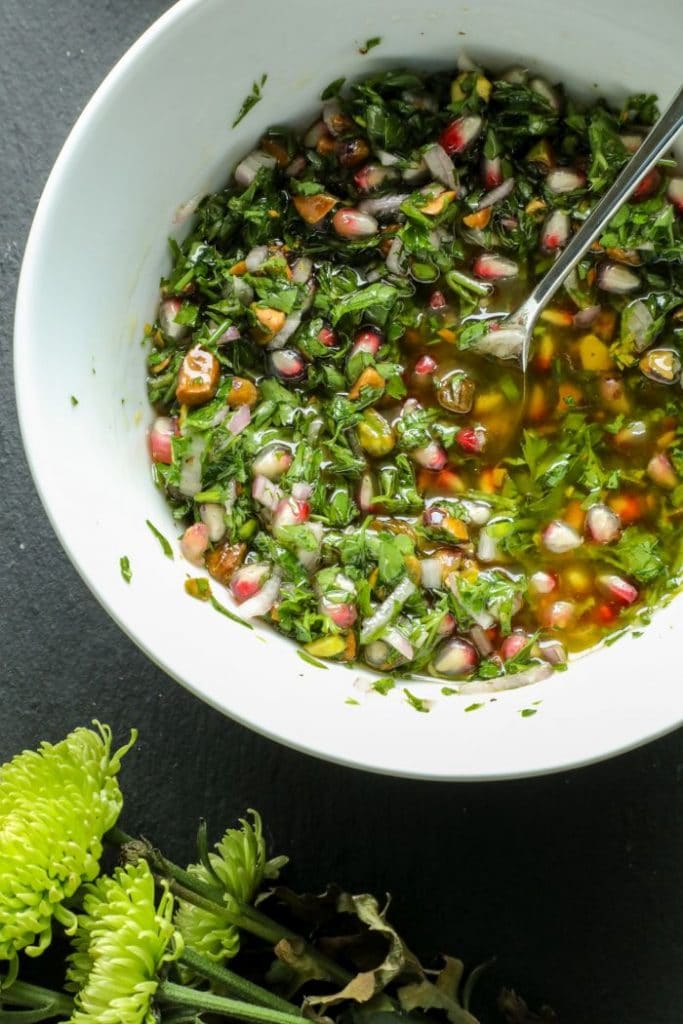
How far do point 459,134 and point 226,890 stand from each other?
1.24 meters

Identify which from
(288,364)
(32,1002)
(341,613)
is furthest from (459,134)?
(32,1002)

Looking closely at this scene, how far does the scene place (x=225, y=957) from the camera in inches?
70.1

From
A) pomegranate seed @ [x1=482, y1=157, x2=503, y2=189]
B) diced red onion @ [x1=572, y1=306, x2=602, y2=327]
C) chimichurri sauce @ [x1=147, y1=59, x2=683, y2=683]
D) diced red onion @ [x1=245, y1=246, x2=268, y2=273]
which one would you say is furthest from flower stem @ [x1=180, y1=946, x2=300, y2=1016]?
pomegranate seed @ [x1=482, y1=157, x2=503, y2=189]

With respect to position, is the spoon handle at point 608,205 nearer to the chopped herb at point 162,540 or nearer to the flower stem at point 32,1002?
the chopped herb at point 162,540

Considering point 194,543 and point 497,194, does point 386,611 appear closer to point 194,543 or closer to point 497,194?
point 194,543

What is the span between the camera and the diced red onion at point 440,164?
5.92 feet

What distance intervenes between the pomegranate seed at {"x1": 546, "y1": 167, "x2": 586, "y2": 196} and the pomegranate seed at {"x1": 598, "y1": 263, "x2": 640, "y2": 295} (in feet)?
0.44

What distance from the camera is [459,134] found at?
1792 mm

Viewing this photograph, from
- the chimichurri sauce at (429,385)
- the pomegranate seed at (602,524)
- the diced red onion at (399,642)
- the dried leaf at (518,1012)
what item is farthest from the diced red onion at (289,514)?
the dried leaf at (518,1012)

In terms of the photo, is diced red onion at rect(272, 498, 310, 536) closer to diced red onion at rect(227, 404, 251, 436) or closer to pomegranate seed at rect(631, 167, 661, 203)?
diced red onion at rect(227, 404, 251, 436)

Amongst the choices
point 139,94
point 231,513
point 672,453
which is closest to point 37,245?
point 139,94

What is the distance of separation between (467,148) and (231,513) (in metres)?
0.69

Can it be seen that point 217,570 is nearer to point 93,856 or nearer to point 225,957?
point 93,856

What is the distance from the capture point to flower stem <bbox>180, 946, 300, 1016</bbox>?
5.56 feet
